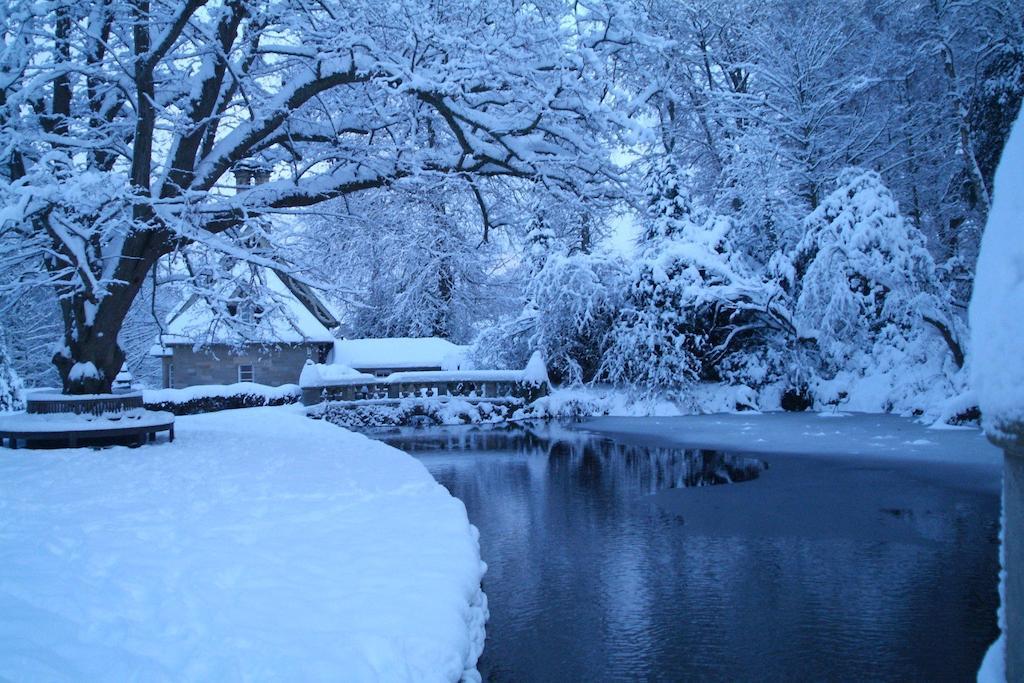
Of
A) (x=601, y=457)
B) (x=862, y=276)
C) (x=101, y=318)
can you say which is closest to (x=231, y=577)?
(x=101, y=318)

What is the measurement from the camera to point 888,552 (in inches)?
320

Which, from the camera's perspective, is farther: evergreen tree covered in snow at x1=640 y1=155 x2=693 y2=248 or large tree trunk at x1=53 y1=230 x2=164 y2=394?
evergreen tree covered in snow at x1=640 y1=155 x2=693 y2=248

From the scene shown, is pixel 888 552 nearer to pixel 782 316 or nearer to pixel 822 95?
pixel 782 316

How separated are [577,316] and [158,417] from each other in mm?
16950

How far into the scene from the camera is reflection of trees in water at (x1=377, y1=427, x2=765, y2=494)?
13.0 meters

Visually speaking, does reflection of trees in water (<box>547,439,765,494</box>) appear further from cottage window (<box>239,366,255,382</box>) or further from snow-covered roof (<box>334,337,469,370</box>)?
cottage window (<box>239,366,255,382</box>)

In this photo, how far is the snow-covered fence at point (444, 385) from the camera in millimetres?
26062

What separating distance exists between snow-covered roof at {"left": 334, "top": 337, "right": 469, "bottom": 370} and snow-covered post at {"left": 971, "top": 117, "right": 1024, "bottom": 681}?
3049 cm

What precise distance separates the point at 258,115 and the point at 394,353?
25093 mm

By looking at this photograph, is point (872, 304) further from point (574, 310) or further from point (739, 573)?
point (739, 573)

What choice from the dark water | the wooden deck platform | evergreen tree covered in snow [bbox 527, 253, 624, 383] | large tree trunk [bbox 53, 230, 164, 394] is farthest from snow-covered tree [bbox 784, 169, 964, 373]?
the wooden deck platform

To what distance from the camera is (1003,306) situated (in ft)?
9.26

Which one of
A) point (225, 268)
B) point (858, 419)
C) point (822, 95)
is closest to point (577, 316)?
point (858, 419)

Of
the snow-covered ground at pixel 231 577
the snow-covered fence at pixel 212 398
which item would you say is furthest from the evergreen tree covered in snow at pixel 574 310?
the snow-covered ground at pixel 231 577
